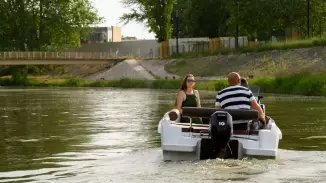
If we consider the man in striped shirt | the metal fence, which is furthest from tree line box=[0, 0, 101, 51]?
the man in striped shirt

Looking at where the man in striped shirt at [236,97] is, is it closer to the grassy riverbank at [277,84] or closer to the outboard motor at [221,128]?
the outboard motor at [221,128]

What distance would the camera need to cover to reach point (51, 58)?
8881 centimetres

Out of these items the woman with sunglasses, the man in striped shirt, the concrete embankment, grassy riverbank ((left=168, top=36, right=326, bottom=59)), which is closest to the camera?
the man in striped shirt

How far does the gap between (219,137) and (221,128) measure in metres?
0.19

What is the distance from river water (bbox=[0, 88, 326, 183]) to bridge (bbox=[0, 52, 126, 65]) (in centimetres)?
5360

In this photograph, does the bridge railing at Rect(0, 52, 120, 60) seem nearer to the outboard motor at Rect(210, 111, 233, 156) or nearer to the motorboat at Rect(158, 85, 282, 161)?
the motorboat at Rect(158, 85, 282, 161)

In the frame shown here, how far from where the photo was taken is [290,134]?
72.9ft

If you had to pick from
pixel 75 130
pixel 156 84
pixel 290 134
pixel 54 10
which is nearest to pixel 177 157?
pixel 290 134

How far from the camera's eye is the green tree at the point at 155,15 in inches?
3610

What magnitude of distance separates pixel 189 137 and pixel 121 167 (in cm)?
144

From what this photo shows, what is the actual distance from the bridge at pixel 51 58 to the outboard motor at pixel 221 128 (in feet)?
234

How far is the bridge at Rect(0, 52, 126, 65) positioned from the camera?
84562 millimetres

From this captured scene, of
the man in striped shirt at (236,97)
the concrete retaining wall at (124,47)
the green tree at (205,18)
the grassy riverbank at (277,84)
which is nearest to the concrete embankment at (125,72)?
the grassy riverbank at (277,84)

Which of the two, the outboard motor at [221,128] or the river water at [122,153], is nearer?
the river water at [122,153]
